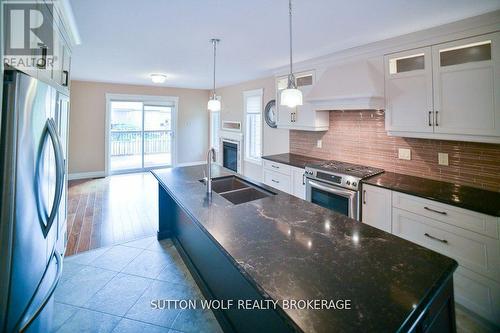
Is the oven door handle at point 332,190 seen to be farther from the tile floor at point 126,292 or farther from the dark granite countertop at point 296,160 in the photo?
the tile floor at point 126,292

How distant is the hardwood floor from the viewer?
129 inches

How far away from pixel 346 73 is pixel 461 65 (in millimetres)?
1141

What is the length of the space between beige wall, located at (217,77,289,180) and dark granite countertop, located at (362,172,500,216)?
2222 mm

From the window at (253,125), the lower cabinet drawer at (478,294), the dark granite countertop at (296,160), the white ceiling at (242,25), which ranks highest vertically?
the white ceiling at (242,25)

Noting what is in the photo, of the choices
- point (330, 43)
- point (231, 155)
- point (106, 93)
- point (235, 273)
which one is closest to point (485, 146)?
point (330, 43)

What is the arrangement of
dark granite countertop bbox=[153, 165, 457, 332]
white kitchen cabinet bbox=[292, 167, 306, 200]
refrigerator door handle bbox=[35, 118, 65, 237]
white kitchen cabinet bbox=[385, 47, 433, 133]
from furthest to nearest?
white kitchen cabinet bbox=[292, 167, 306, 200] → white kitchen cabinet bbox=[385, 47, 433, 133] → refrigerator door handle bbox=[35, 118, 65, 237] → dark granite countertop bbox=[153, 165, 457, 332]

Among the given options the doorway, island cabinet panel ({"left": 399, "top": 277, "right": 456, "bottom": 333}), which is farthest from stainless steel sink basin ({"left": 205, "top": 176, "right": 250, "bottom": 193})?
the doorway

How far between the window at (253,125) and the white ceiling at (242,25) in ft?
5.69

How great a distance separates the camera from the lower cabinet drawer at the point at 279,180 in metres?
Result: 3.80

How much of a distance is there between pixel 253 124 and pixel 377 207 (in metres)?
3.69

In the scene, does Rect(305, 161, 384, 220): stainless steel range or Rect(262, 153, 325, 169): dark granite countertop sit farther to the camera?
Rect(262, 153, 325, 169): dark granite countertop

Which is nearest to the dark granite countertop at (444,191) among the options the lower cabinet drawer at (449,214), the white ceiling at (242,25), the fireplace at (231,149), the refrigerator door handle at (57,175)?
the lower cabinet drawer at (449,214)

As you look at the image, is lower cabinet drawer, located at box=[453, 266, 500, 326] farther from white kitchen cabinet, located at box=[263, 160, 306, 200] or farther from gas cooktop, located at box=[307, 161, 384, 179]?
white kitchen cabinet, located at box=[263, 160, 306, 200]
